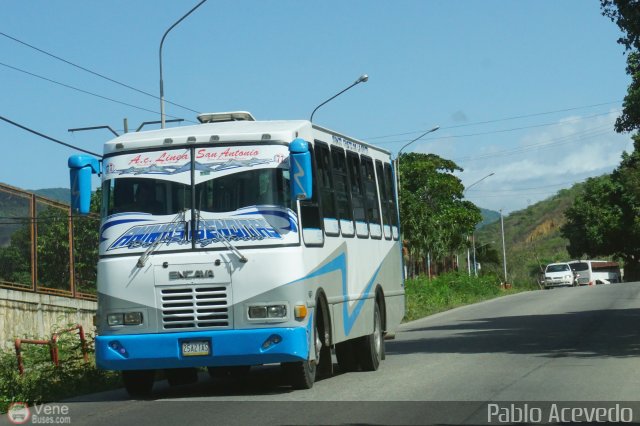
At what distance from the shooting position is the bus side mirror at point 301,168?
14.0m

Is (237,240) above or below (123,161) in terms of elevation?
below

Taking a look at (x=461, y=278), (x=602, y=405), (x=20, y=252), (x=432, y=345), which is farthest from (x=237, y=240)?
(x=461, y=278)

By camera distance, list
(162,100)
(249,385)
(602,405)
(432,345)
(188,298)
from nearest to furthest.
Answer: (602,405), (188,298), (249,385), (432,345), (162,100)

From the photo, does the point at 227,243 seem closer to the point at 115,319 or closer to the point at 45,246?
the point at 115,319

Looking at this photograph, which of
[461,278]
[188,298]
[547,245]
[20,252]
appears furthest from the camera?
[547,245]

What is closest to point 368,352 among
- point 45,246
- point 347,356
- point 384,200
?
point 347,356

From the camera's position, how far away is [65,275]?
34.9 m

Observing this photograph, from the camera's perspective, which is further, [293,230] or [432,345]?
[432,345]

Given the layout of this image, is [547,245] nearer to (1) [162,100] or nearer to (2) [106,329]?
(1) [162,100]

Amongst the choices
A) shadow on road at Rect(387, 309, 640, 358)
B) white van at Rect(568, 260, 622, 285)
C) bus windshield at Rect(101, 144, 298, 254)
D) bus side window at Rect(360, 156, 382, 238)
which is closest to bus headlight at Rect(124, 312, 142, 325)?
bus windshield at Rect(101, 144, 298, 254)

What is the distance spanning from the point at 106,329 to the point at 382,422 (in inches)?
169

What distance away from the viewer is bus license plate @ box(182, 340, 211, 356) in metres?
14.0

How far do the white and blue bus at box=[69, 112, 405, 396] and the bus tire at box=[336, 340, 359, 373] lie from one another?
2.70 m

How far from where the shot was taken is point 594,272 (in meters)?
90.9
